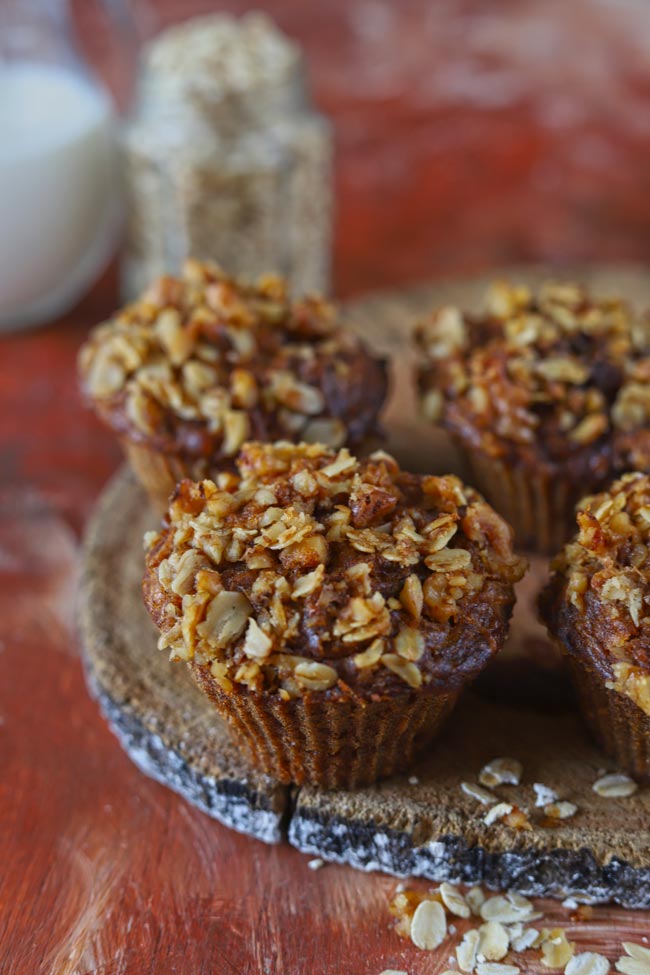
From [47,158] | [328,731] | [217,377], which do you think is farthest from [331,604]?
[47,158]

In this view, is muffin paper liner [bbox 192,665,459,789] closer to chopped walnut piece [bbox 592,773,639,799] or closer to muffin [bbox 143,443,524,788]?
muffin [bbox 143,443,524,788]

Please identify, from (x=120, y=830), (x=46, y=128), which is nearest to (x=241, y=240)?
(x=46, y=128)

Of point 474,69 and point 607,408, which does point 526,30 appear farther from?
point 607,408

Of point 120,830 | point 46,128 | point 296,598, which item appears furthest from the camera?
point 46,128

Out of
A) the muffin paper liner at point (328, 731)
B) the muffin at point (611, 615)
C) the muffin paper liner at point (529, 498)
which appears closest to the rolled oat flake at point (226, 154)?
the muffin paper liner at point (529, 498)

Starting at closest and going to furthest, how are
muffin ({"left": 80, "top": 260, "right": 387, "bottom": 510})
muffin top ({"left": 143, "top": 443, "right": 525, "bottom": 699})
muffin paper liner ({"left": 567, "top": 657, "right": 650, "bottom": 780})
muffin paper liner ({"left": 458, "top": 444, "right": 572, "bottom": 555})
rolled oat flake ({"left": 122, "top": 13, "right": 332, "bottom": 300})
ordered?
muffin top ({"left": 143, "top": 443, "right": 525, "bottom": 699}) → muffin paper liner ({"left": 567, "top": 657, "right": 650, "bottom": 780}) → muffin ({"left": 80, "top": 260, "right": 387, "bottom": 510}) → muffin paper liner ({"left": 458, "top": 444, "right": 572, "bottom": 555}) → rolled oat flake ({"left": 122, "top": 13, "right": 332, "bottom": 300})

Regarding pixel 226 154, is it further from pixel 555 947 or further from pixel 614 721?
pixel 555 947

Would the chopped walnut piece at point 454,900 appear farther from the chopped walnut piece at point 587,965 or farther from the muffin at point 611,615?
the muffin at point 611,615

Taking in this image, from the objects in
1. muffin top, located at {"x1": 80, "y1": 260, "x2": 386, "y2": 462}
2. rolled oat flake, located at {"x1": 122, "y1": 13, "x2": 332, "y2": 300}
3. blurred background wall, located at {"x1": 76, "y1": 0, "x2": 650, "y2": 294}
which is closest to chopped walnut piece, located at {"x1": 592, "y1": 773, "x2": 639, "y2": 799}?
muffin top, located at {"x1": 80, "y1": 260, "x2": 386, "y2": 462}
